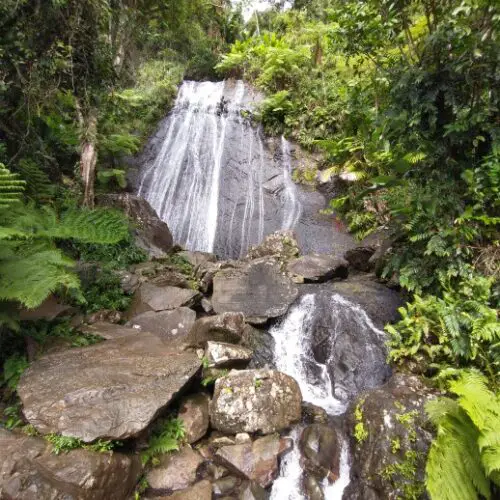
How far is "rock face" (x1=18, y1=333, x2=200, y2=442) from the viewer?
3037 millimetres

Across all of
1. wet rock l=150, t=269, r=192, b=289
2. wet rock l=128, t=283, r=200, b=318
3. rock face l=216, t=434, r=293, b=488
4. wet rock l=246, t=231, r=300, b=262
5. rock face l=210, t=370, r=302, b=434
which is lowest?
rock face l=216, t=434, r=293, b=488

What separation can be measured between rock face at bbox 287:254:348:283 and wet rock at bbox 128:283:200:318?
235 centimetres

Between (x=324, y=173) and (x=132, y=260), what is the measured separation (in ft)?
21.5

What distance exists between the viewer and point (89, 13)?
5.07 m

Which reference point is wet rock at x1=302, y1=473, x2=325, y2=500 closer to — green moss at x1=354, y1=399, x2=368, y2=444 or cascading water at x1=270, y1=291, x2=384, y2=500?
cascading water at x1=270, y1=291, x2=384, y2=500

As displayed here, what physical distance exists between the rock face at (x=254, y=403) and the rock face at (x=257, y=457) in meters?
0.15

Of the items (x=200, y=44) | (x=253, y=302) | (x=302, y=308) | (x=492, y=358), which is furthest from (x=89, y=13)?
(x=200, y=44)

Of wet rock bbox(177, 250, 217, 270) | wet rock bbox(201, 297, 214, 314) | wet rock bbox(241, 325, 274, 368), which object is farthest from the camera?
wet rock bbox(177, 250, 217, 270)

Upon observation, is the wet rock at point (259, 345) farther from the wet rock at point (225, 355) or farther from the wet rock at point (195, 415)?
the wet rock at point (195, 415)

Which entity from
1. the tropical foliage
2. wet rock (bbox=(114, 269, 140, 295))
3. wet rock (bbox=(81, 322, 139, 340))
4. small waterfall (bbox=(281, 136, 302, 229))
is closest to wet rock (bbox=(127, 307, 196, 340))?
wet rock (bbox=(81, 322, 139, 340))

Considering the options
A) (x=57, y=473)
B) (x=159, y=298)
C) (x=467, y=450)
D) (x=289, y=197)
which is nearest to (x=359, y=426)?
(x=467, y=450)

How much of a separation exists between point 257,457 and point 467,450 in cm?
189

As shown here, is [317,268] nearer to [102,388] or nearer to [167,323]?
[167,323]

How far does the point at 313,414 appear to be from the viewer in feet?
13.3
